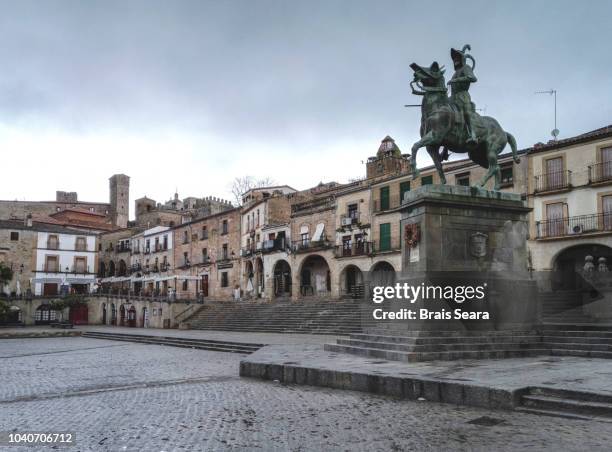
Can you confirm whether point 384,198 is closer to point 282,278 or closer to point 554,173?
point 554,173

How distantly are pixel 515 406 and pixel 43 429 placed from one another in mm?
6459

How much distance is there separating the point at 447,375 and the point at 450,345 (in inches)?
113

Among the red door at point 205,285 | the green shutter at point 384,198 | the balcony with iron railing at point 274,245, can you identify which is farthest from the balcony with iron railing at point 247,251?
the green shutter at point 384,198

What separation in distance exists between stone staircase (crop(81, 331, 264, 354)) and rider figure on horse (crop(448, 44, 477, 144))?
11.4m

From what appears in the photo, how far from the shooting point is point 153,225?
7531 centimetres

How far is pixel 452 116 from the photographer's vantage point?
1427cm

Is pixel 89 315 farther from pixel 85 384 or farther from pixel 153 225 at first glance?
pixel 85 384

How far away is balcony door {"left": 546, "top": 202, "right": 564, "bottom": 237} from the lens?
1282 inches

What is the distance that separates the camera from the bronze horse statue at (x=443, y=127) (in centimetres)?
1420

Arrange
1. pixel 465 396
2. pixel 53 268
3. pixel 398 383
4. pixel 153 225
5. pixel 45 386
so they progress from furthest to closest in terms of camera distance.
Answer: pixel 153 225
pixel 53 268
pixel 45 386
pixel 398 383
pixel 465 396

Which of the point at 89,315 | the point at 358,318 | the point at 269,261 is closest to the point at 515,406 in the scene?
the point at 358,318

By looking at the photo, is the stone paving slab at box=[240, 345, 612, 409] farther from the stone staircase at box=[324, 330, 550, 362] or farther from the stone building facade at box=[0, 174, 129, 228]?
the stone building facade at box=[0, 174, 129, 228]

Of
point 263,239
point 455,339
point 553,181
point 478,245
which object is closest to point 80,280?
point 263,239

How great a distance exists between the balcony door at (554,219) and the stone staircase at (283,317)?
39.9 feet
